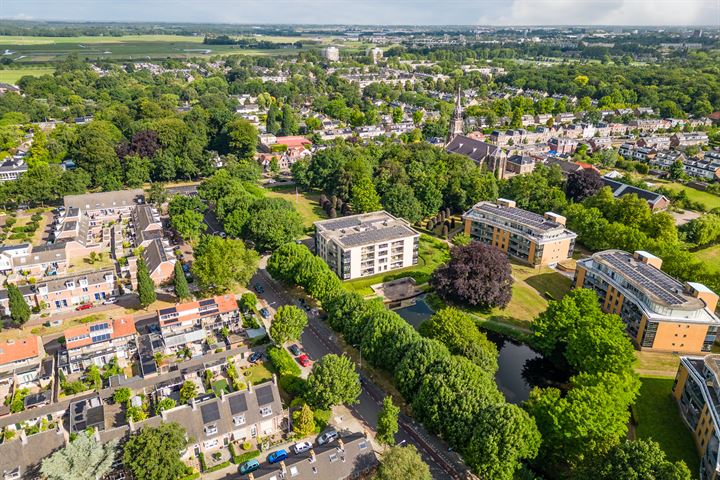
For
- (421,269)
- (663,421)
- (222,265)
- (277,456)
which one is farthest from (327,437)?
(421,269)

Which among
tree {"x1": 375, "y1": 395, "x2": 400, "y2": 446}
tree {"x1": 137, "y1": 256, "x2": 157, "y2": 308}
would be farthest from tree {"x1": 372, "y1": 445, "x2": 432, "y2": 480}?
tree {"x1": 137, "y1": 256, "x2": 157, "y2": 308}

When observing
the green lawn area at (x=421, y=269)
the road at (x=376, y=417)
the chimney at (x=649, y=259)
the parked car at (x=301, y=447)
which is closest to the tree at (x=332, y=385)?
the road at (x=376, y=417)

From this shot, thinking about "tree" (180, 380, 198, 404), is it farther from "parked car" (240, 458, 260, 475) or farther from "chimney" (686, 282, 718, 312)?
"chimney" (686, 282, 718, 312)

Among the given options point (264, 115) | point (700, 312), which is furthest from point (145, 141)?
point (700, 312)

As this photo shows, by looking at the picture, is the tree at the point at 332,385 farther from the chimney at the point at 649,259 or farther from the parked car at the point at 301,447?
the chimney at the point at 649,259

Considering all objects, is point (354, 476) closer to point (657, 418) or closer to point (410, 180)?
point (657, 418)

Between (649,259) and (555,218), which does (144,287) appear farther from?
(649,259)
